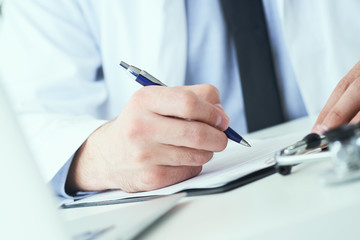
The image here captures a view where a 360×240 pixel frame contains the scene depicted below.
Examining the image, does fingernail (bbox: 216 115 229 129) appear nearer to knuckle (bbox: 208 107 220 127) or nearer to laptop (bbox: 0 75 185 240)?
knuckle (bbox: 208 107 220 127)

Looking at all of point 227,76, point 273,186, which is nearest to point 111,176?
point 273,186

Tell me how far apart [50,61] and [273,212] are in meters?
0.91

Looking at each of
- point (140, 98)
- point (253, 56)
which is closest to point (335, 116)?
point (140, 98)

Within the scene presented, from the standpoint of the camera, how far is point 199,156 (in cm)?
51

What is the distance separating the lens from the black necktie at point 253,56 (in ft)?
3.42

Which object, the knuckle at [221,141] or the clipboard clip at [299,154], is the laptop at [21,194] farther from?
the knuckle at [221,141]

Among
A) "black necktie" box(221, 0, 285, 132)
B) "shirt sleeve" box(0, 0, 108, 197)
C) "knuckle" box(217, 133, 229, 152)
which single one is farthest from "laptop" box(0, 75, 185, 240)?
"black necktie" box(221, 0, 285, 132)

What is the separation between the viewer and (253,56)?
3.42ft

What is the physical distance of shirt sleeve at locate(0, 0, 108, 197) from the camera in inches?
38.8

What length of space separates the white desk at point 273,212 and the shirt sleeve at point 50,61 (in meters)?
Answer: 0.65

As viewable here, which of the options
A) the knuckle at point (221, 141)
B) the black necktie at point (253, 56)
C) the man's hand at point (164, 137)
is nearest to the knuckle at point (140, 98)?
the man's hand at point (164, 137)

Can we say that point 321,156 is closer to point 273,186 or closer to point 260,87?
point 273,186

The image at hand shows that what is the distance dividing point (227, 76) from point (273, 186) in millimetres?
850

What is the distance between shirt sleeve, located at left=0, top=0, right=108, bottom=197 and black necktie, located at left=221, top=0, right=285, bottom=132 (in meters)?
0.40
